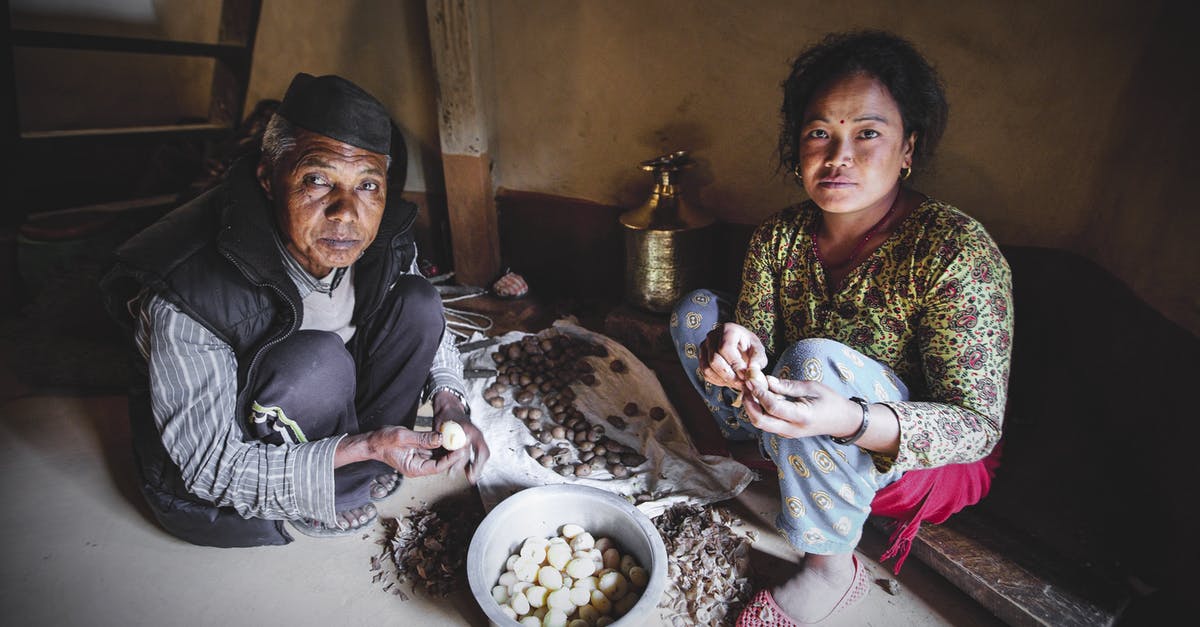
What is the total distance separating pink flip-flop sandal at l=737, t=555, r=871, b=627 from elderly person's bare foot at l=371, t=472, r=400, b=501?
1.33 m

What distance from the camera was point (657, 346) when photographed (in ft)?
10.4

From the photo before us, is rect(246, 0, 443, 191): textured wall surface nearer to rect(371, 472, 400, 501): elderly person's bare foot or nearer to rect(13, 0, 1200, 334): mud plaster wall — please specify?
rect(13, 0, 1200, 334): mud plaster wall

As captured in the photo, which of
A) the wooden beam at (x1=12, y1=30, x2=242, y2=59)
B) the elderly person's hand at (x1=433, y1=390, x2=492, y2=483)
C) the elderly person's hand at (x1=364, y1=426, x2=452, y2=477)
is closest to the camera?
the elderly person's hand at (x1=364, y1=426, x2=452, y2=477)

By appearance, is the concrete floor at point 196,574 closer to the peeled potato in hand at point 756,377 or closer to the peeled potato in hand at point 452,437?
the peeled potato in hand at point 452,437

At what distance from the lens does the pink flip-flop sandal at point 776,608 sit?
172cm

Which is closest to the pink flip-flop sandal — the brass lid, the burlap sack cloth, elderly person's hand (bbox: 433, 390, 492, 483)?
the burlap sack cloth

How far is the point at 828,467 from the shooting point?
61.7 inches

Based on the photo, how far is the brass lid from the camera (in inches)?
117

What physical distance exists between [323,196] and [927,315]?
172 centimetres

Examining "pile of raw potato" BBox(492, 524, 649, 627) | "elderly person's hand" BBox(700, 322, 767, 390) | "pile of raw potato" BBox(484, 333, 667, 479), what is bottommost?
"pile of raw potato" BBox(484, 333, 667, 479)

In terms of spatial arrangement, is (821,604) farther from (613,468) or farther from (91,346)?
(91,346)

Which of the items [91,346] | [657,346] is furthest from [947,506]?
[91,346]

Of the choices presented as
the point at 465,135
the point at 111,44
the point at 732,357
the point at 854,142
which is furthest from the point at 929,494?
the point at 111,44

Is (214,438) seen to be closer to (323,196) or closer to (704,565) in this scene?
(323,196)
